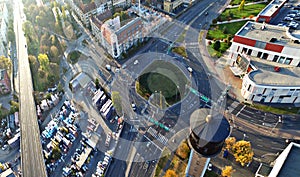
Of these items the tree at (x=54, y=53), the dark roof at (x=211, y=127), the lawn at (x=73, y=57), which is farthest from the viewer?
the lawn at (x=73, y=57)

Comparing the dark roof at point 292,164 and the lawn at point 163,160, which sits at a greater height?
the dark roof at point 292,164

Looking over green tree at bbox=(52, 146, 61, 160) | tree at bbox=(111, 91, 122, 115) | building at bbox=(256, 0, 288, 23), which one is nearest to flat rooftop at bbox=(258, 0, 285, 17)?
building at bbox=(256, 0, 288, 23)

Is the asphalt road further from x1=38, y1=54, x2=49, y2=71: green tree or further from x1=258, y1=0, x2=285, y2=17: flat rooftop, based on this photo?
Answer: x1=258, y1=0, x2=285, y2=17: flat rooftop

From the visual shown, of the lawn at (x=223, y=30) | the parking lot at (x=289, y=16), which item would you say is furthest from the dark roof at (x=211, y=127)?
the parking lot at (x=289, y=16)

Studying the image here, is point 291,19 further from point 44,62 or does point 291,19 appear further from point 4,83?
point 4,83

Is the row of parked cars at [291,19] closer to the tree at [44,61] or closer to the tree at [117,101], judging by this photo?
the tree at [117,101]

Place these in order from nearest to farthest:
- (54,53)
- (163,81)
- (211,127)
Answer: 1. (211,127)
2. (163,81)
3. (54,53)

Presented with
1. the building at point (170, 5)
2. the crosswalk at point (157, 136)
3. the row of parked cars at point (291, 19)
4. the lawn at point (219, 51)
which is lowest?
the crosswalk at point (157, 136)

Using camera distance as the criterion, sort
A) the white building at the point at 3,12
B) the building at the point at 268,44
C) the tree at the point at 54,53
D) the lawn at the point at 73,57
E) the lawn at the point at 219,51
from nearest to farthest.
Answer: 1. the building at the point at 268,44
2. the tree at the point at 54,53
3. the lawn at the point at 219,51
4. the lawn at the point at 73,57
5. the white building at the point at 3,12

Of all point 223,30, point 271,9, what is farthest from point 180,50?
point 271,9
